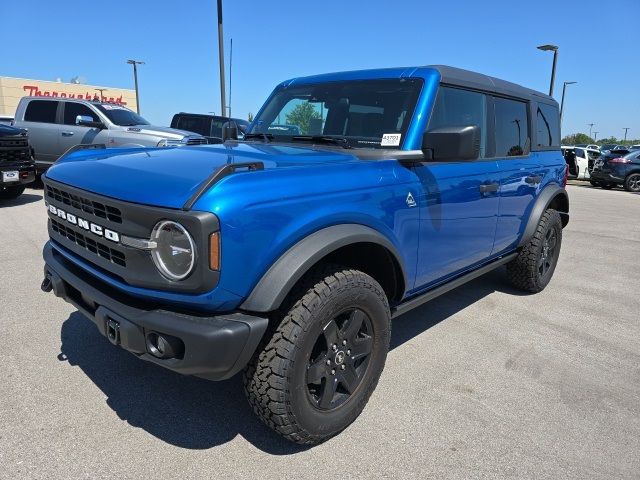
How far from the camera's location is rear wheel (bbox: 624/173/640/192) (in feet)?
56.2

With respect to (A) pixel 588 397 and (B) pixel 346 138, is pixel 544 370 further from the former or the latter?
(B) pixel 346 138

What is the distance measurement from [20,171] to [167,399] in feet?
23.5

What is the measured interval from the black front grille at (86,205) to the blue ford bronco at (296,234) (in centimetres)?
1

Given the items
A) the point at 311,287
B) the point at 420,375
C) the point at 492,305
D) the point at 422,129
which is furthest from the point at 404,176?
the point at 492,305

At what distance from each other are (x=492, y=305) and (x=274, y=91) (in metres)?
2.78

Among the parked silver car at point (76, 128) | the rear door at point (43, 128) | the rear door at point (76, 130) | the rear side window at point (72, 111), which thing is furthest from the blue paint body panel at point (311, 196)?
the rear door at point (43, 128)

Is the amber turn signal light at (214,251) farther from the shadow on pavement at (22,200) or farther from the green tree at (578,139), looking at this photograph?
the green tree at (578,139)

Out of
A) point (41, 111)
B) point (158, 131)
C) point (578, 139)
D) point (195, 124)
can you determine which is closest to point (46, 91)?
point (195, 124)

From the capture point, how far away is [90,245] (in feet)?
7.80

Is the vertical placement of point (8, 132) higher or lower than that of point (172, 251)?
higher

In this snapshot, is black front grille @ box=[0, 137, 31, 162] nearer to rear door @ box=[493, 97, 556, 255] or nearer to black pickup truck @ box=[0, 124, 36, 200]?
black pickup truck @ box=[0, 124, 36, 200]

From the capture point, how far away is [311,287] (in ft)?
7.23

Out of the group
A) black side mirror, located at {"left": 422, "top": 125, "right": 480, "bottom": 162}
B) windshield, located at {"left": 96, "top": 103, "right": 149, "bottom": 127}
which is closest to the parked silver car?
windshield, located at {"left": 96, "top": 103, "right": 149, "bottom": 127}

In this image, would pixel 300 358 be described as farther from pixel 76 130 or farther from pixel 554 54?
pixel 554 54
